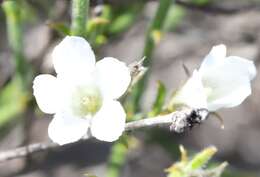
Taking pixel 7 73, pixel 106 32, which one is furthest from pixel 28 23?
pixel 106 32

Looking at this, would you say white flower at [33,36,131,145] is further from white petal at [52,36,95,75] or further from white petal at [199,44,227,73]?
white petal at [199,44,227,73]

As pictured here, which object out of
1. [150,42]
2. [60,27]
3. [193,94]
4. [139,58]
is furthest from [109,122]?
[139,58]

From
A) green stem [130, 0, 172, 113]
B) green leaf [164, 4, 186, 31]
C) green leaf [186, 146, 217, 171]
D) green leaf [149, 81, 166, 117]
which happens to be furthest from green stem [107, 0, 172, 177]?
green leaf [164, 4, 186, 31]

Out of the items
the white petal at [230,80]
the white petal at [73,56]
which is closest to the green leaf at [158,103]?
the white petal at [230,80]

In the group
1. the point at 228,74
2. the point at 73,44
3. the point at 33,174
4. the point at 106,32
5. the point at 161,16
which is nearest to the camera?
the point at 73,44

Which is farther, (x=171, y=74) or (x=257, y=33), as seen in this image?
(x=171, y=74)

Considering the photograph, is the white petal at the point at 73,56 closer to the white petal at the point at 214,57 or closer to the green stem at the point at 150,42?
the white petal at the point at 214,57

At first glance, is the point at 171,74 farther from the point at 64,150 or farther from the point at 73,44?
the point at 73,44

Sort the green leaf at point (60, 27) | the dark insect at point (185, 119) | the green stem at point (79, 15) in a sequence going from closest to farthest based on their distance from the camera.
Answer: the dark insect at point (185, 119)
the green stem at point (79, 15)
the green leaf at point (60, 27)
